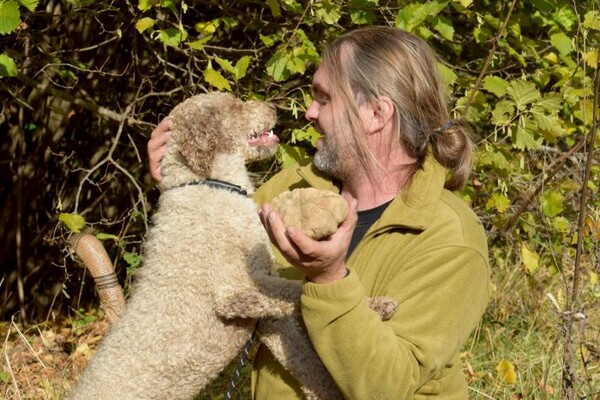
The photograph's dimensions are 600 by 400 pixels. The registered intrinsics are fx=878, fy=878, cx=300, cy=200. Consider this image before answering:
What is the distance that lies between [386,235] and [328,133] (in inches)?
17.6

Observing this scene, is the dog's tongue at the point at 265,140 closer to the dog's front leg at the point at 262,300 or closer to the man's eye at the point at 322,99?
the man's eye at the point at 322,99

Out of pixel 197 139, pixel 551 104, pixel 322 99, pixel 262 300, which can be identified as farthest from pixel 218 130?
pixel 551 104

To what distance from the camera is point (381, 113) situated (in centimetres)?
309

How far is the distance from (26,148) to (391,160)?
480 cm

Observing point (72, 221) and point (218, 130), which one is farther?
point (72, 221)

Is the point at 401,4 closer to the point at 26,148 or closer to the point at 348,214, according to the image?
the point at 348,214

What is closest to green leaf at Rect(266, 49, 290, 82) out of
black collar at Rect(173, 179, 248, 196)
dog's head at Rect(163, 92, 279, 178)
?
dog's head at Rect(163, 92, 279, 178)

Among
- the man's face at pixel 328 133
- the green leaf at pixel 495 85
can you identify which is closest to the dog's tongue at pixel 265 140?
the man's face at pixel 328 133

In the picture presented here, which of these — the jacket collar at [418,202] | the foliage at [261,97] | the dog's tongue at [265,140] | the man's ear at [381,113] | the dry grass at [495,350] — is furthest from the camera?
the dry grass at [495,350]

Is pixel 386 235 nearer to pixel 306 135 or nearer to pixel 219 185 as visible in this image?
pixel 219 185

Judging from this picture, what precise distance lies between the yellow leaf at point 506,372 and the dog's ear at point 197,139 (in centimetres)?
225

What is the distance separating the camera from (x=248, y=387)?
16.3ft

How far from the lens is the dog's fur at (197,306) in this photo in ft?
9.65

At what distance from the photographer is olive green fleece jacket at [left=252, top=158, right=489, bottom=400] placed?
7.91 ft
